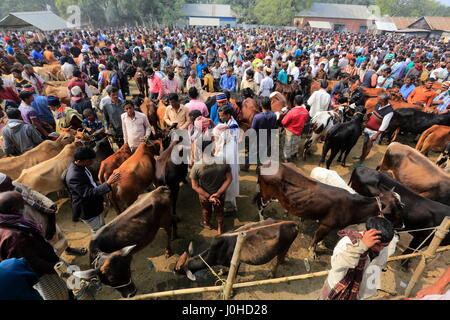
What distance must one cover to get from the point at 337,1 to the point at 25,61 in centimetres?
9150

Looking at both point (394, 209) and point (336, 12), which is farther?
point (336, 12)

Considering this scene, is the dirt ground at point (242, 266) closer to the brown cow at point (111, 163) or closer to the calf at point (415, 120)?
the brown cow at point (111, 163)

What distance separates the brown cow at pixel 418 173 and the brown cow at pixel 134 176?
5.84m

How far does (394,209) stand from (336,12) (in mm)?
70341

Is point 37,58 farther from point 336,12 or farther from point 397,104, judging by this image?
point 336,12

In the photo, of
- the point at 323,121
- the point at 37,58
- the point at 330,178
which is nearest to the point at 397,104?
Result: the point at 323,121

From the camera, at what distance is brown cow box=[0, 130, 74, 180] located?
4801 millimetres

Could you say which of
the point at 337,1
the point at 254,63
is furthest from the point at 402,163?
the point at 337,1

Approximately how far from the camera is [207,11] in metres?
54.4

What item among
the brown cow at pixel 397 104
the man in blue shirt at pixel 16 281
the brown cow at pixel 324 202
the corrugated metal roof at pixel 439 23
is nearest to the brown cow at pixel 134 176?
the man in blue shirt at pixel 16 281

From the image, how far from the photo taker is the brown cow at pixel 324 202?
4195 mm

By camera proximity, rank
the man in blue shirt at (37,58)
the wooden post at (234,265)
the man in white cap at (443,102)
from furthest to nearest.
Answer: the man in blue shirt at (37,58), the man in white cap at (443,102), the wooden post at (234,265)

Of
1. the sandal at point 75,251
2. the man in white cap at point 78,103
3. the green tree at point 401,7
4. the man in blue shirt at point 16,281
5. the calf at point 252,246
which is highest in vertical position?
the green tree at point 401,7

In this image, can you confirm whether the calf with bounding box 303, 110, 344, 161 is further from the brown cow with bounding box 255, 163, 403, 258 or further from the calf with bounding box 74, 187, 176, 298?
the calf with bounding box 74, 187, 176, 298
